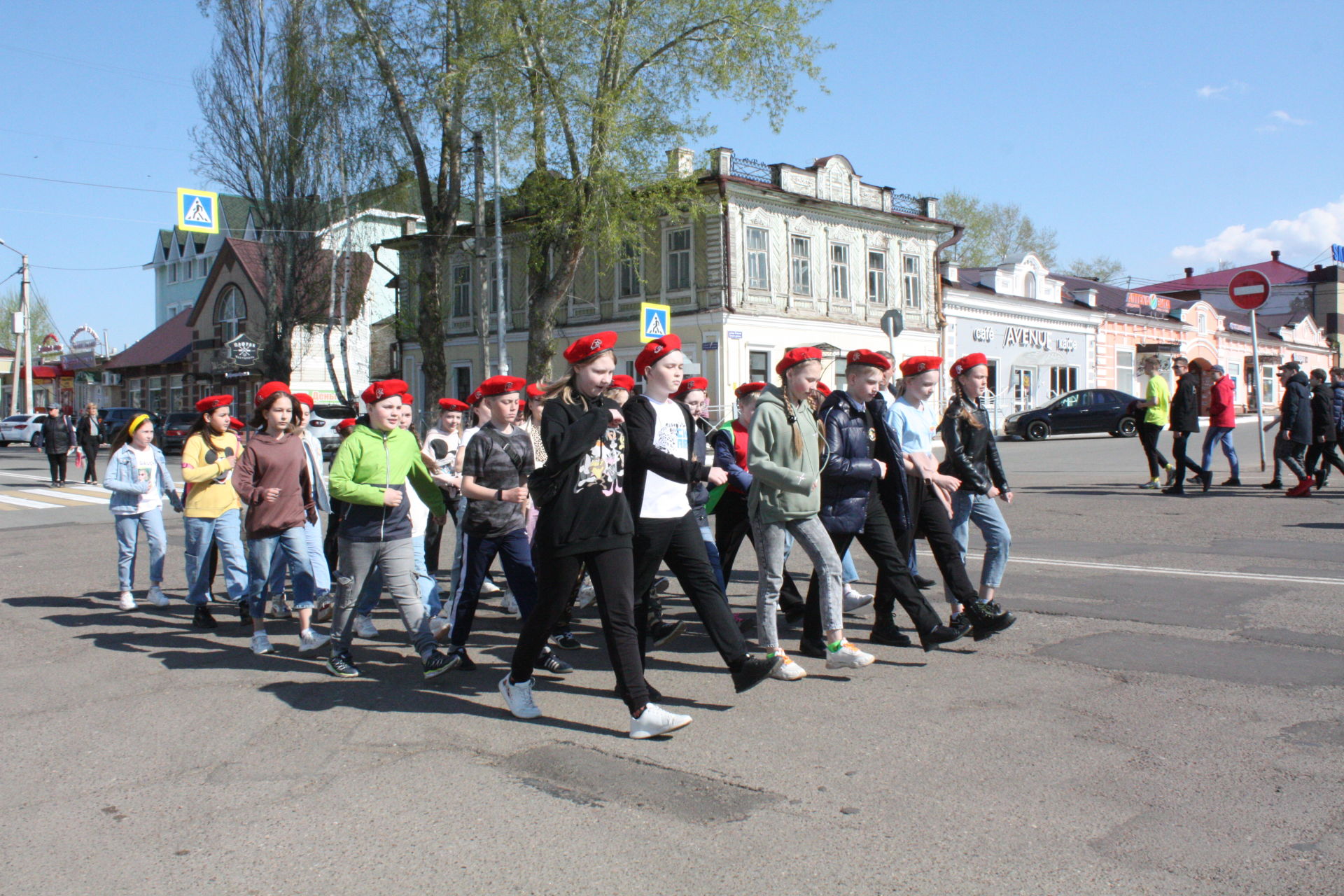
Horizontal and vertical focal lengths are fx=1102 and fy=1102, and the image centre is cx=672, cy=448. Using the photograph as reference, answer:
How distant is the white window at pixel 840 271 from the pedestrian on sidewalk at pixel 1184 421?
856 inches

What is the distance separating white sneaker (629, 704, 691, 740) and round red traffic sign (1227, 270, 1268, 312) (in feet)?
45.3

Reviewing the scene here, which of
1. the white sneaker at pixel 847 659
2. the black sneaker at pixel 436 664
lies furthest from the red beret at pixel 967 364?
the black sneaker at pixel 436 664

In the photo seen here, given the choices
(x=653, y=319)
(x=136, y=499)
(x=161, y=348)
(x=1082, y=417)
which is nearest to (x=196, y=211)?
(x=653, y=319)

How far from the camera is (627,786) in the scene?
4207 millimetres

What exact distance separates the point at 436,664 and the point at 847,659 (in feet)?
7.26

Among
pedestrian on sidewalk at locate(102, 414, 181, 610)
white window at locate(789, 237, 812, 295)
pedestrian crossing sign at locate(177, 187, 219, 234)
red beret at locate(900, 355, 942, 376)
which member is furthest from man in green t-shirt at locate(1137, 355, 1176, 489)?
white window at locate(789, 237, 812, 295)

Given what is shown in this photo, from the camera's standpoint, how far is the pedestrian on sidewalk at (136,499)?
28.5ft

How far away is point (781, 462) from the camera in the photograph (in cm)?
579

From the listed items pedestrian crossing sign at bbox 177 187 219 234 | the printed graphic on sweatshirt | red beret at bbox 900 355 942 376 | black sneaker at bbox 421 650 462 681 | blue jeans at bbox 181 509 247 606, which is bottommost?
black sneaker at bbox 421 650 462 681

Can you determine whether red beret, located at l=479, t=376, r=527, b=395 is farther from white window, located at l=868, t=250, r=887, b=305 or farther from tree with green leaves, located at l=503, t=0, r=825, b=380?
white window, located at l=868, t=250, r=887, b=305

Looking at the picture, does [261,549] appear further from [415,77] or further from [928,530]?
[415,77]

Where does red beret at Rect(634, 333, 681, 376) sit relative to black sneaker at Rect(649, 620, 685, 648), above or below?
above

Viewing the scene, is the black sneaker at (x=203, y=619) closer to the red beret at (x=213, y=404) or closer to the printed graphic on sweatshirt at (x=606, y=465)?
the red beret at (x=213, y=404)

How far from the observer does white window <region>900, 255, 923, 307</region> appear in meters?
38.8
